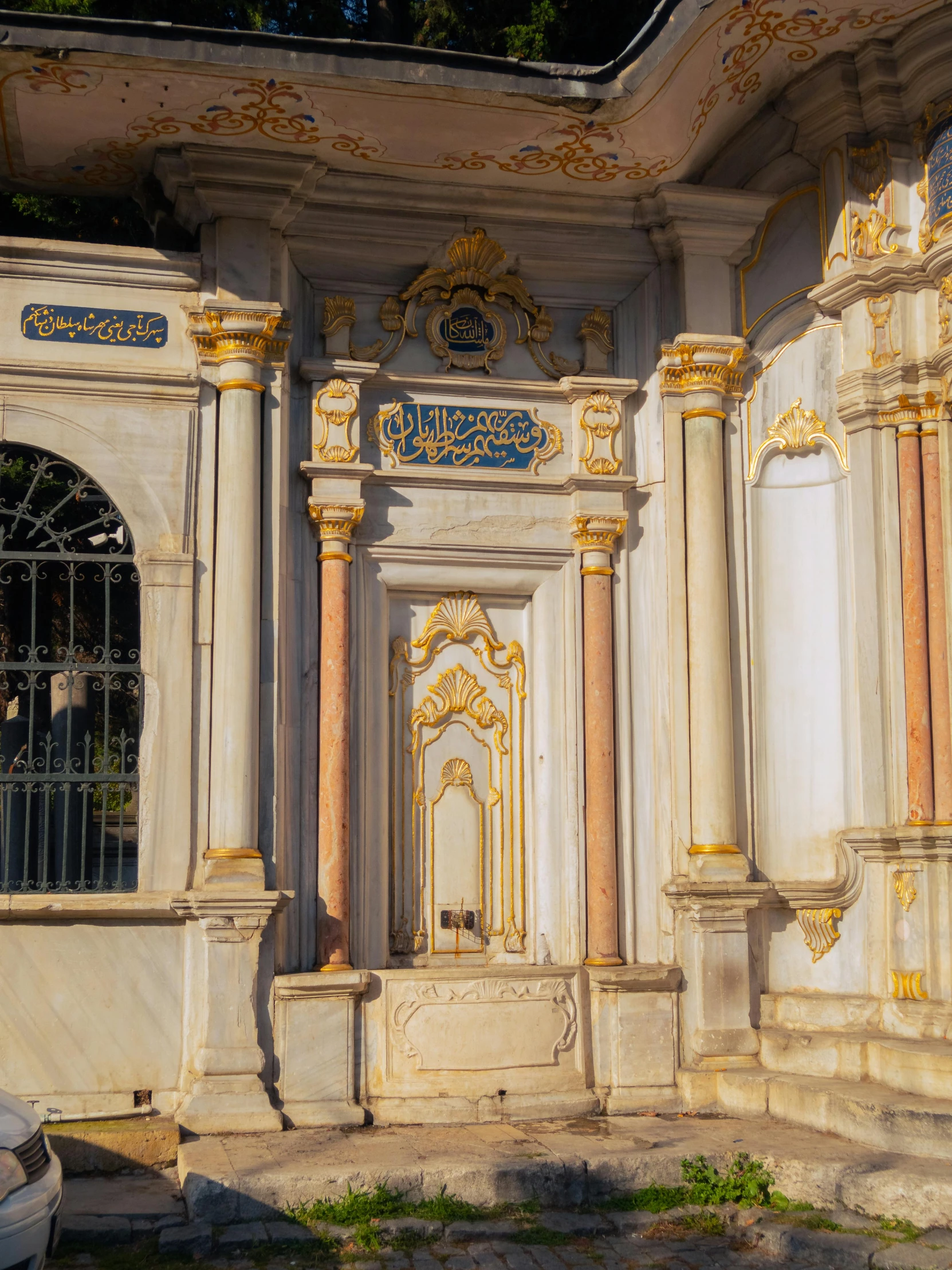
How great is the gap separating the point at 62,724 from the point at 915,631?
4.50 meters

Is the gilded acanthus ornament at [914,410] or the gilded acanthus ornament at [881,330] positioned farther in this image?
the gilded acanthus ornament at [881,330]

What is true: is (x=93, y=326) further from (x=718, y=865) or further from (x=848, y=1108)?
(x=848, y=1108)

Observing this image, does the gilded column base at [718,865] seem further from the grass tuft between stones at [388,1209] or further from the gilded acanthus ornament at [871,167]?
the gilded acanthus ornament at [871,167]

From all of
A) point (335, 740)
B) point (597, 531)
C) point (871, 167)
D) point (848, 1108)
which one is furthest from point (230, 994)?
point (871, 167)

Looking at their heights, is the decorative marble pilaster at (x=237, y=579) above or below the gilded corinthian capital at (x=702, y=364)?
below

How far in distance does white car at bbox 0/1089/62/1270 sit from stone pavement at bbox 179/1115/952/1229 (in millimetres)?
955

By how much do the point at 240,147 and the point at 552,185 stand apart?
→ 1774mm

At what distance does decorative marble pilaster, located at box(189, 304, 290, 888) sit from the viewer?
25.7ft

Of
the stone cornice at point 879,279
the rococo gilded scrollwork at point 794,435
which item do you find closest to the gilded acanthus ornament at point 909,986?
the rococo gilded scrollwork at point 794,435

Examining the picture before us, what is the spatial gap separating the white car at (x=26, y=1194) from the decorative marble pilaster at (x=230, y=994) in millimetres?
1884

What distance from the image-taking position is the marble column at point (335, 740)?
8.13 metres

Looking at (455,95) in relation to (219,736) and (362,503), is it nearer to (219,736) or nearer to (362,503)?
→ (362,503)

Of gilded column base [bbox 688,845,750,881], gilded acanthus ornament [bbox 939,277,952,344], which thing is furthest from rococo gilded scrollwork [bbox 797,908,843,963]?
gilded acanthus ornament [bbox 939,277,952,344]

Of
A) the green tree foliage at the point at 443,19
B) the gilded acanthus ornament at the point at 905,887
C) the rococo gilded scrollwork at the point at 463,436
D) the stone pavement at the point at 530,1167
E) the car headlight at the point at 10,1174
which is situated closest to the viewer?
the car headlight at the point at 10,1174
